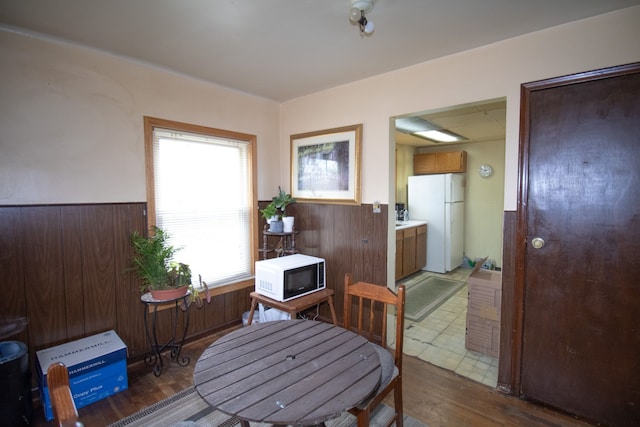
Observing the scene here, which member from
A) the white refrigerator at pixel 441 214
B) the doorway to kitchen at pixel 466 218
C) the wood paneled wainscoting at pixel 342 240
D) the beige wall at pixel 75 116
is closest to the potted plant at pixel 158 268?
the beige wall at pixel 75 116

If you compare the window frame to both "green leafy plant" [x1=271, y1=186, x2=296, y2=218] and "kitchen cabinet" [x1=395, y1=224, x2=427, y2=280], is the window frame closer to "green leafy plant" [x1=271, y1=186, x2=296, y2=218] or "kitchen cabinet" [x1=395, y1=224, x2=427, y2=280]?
"green leafy plant" [x1=271, y1=186, x2=296, y2=218]

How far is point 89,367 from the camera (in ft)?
6.75

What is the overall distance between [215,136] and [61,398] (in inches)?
102

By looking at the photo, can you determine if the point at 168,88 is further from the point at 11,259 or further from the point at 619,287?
the point at 619,287

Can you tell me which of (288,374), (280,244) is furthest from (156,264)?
(288,374)

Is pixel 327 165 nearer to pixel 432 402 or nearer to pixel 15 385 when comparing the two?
pixel 432 402

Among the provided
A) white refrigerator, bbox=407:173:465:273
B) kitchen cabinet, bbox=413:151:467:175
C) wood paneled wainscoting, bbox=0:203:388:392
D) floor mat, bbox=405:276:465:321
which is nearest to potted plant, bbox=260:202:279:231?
wood paneled wainscoting, bbox=0:203:388:392

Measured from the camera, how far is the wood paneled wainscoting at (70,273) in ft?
6.70

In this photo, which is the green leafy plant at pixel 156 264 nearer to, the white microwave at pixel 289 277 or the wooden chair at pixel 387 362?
the white microwave at pixel 289 277

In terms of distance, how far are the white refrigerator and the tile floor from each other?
1.46 meters

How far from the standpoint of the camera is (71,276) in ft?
7.37

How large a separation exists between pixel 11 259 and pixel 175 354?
1.36 m

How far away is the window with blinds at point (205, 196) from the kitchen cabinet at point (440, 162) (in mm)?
3775

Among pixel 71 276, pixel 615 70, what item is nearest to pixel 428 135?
pixel 615 70
